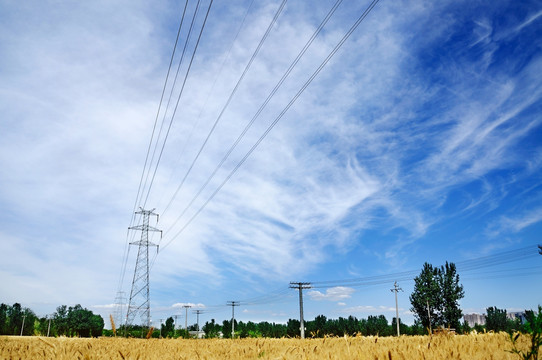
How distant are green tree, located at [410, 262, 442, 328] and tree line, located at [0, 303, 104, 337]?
317 feet

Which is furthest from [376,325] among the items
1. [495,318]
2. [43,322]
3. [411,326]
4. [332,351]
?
[332,351]

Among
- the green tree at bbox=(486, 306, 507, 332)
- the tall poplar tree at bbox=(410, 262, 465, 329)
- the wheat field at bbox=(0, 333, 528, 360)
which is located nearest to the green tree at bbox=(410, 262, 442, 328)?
the tall poplar tree at bbox=(410, 262, 465, 329)

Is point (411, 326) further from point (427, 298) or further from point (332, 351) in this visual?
point (332, 351)

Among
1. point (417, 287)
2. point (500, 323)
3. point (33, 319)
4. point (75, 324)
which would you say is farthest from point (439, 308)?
point (75, 324)

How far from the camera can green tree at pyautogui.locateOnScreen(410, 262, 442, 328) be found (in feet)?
270

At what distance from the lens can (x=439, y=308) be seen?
82.1 metres

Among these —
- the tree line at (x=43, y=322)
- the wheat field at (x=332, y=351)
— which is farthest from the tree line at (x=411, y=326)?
the wheat field at (x=332, y=351)

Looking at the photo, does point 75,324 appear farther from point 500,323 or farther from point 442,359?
point 442,359

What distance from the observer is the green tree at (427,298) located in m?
82.3

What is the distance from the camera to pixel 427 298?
82.8 meters

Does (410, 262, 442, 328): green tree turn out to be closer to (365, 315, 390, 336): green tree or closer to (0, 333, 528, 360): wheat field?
(365, 315, 390, 336): green tree

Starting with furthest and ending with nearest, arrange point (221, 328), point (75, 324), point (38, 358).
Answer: point (75, 324) → point (221, 328) → point (38, 358)

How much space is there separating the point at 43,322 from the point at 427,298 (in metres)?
147

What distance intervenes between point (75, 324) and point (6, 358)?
207903mm
